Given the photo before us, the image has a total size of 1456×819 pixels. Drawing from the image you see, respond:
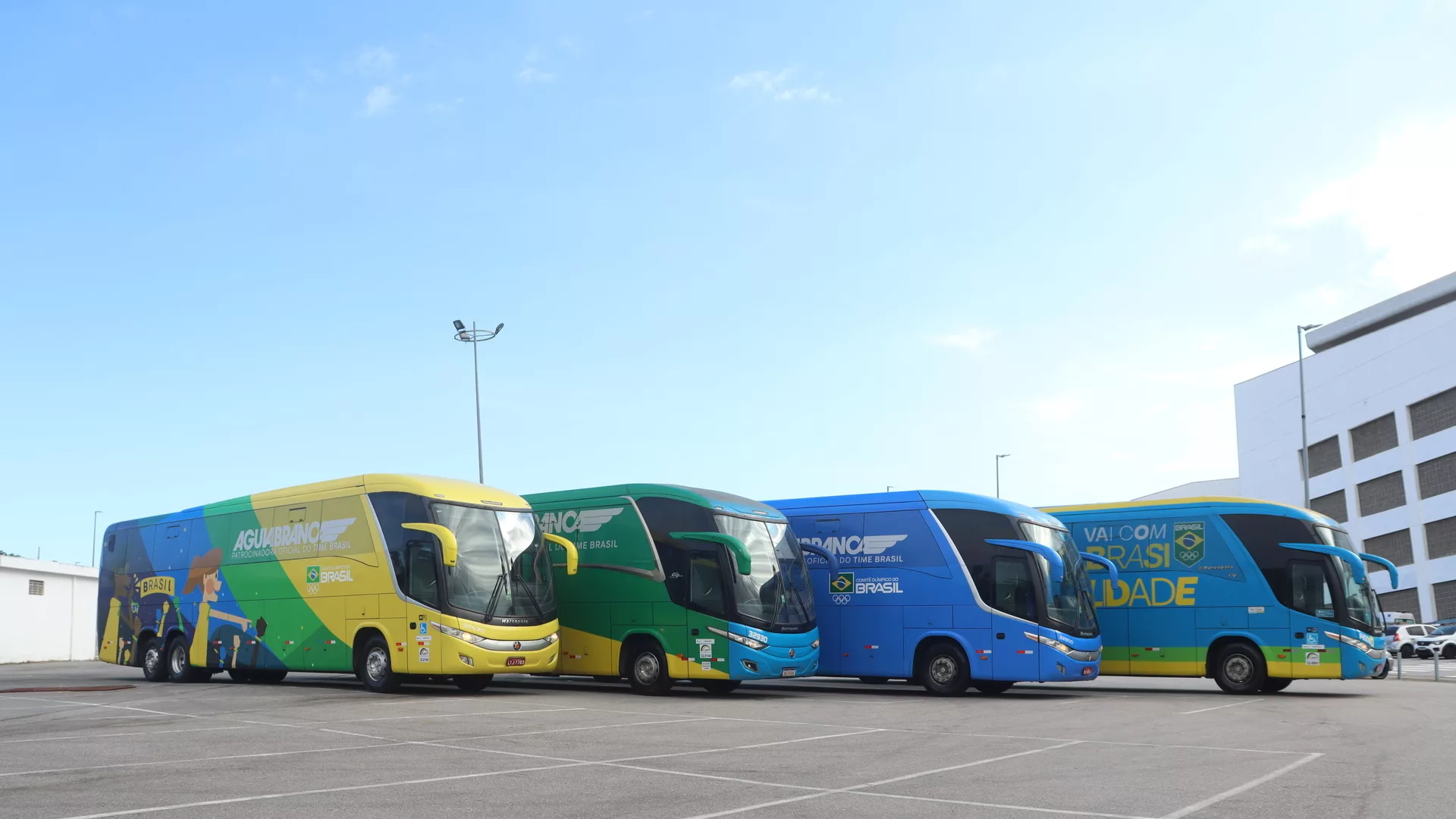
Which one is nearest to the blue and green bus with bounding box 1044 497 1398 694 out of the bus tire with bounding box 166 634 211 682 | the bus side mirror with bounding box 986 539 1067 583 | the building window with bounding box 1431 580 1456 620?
the bus side mirror with bounding box 986 539 1067 583

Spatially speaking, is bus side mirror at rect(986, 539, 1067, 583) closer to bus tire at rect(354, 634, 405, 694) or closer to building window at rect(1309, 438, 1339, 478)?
bus tire at rect(354, 634, 405, 694)

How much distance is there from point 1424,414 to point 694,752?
65.3m

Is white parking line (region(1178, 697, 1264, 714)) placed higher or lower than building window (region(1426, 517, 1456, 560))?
lower

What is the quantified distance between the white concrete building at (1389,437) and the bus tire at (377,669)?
2359 inches

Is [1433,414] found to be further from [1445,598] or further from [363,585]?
[363,585]

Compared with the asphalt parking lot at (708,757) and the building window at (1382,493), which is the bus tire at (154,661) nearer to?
the asphalt parking lot at (708,757)

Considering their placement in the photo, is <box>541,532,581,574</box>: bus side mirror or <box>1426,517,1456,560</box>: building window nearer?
<box>541,532,581,574</box>: bus side mirror

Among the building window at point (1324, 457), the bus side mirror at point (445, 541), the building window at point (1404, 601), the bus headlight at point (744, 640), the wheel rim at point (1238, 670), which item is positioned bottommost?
the building window at point (1404, 601)

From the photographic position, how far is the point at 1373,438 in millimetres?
69312

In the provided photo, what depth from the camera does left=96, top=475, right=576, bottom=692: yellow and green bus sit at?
61.4ft

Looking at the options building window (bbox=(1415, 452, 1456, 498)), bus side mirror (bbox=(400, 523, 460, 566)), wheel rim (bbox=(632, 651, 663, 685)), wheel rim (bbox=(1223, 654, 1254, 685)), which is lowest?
wheel rim (bbox=(1223, 654, 1254, 685))

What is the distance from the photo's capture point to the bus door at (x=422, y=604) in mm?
18578

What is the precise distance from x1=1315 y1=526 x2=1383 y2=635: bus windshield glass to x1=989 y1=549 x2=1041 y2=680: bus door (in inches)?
219

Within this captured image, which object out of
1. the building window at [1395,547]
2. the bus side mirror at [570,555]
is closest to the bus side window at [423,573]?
the bus side mirror at [570,555]
